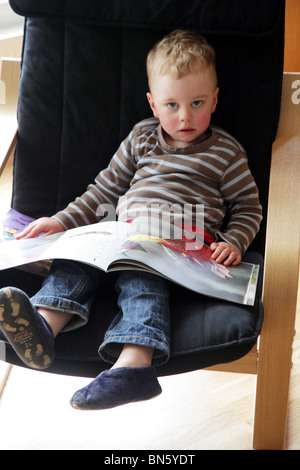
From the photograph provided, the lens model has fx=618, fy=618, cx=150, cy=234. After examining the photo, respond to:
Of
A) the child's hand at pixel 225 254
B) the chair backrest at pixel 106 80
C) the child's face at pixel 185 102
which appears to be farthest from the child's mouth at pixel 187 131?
the child's hand at pixel 225 254

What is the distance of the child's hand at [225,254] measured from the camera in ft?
3.80

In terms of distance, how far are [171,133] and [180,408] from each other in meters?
0.60

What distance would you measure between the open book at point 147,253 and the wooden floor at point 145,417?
0.38 meters

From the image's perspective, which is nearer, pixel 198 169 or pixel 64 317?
pixel 64 317

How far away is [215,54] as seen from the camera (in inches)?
50.5

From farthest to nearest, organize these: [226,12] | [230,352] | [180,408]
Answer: [180,408], [226,12], [230,352]

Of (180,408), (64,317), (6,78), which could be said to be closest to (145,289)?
(64,317)

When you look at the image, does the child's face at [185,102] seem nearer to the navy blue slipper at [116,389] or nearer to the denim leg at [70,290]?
the denim leg at [70,290]

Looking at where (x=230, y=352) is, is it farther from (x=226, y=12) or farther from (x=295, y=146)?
(x=226, y=12)

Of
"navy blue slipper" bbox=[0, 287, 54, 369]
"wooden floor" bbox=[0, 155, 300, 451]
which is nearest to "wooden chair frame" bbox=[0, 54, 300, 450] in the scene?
"wooden floor" bbox=[0, 155, 300, 451]

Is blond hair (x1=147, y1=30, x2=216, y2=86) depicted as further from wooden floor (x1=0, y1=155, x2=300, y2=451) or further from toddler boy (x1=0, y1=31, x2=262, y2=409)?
wooden floor (x1=0, y1=155, x2=300, y2=451)

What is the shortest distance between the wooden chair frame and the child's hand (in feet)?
0.30

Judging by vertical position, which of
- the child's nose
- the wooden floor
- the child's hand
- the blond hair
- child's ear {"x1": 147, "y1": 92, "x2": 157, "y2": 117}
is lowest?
the wooden floor

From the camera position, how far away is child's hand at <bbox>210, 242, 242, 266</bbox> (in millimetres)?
1159
